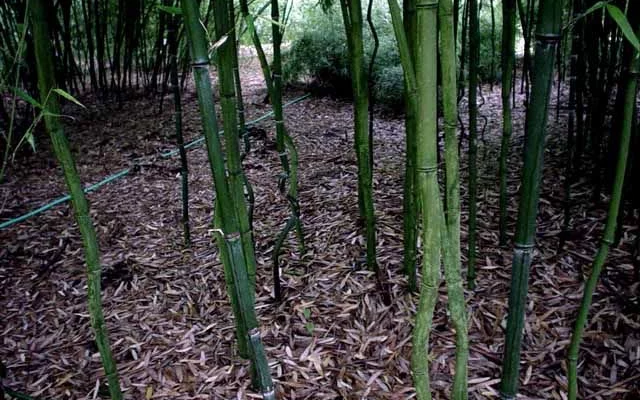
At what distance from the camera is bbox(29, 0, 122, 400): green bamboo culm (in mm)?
757

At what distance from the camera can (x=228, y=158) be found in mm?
888

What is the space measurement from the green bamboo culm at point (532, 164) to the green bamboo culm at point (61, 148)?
0.69 m

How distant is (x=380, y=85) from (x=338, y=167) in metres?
1.30

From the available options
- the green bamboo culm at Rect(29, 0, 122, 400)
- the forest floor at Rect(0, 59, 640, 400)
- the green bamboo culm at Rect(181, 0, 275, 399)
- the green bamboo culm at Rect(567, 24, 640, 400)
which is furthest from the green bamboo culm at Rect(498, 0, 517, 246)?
the green bamboo culm at Rect(29, 0, 122, 400)

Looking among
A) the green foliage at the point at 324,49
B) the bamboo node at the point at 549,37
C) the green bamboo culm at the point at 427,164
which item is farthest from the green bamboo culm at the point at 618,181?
the green foliage at the point at 324,49

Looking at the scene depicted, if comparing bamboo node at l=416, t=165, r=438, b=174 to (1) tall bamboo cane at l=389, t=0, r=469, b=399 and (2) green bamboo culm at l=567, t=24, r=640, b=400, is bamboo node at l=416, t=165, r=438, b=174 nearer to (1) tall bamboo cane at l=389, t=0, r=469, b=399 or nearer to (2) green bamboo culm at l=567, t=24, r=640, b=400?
(1) tall bamboo cane at l=389, t=0, r=469, b=399

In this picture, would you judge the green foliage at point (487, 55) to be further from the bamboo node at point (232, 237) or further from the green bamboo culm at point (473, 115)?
the bamboo node at point (232, 237)

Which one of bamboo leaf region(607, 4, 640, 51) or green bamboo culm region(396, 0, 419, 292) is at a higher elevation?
bamboo leaf region(607, 4, 640, 51)

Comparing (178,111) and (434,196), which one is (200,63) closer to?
(434,196)

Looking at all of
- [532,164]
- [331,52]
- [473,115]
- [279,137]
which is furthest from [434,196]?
[331,52]

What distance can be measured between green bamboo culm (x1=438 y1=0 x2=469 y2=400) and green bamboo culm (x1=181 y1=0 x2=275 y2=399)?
1.03 feet

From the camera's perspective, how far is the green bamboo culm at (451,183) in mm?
641

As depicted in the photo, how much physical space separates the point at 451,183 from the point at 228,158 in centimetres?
38

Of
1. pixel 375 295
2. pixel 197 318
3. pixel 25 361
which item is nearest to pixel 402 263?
pixel 375 295
